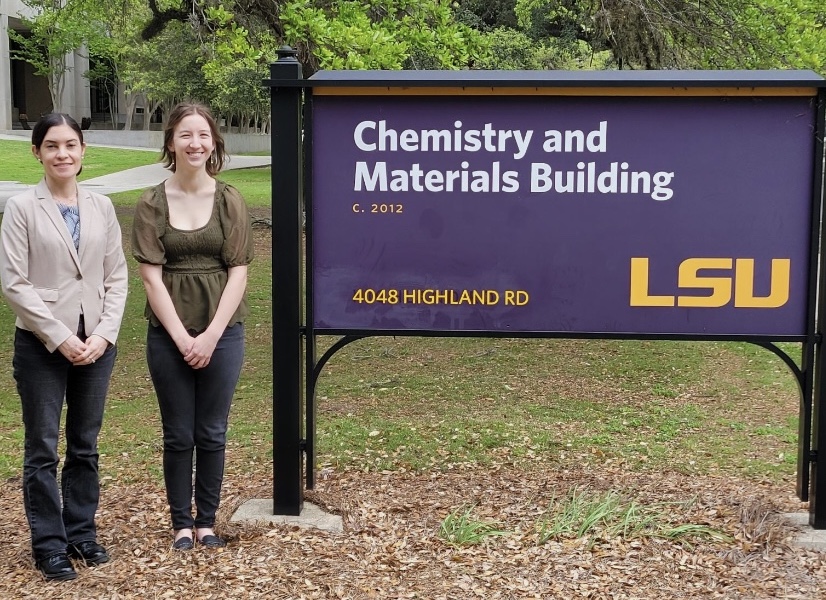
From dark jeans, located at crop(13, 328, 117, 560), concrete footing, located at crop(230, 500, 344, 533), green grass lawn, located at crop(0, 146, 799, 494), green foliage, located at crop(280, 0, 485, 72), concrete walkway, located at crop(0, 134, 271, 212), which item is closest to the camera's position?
dark jeans, located at crop(13, 328, 117, 560)

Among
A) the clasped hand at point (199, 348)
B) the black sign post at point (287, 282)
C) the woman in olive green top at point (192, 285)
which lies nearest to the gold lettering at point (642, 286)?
the black sign post at point (287, 282)

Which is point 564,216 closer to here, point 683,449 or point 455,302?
point 455,302

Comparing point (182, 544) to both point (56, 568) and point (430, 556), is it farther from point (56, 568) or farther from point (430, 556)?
point (430, 556)

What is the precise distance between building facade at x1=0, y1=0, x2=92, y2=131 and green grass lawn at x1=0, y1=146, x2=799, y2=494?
131 ft

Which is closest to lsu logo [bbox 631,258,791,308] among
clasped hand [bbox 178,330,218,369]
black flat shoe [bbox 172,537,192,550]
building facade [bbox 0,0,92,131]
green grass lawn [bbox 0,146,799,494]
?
green grass lawn [bbox 0,146,799,494]

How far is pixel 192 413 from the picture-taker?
3936 millimetres

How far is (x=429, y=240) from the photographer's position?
162 inches

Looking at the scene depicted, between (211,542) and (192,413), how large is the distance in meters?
0.55

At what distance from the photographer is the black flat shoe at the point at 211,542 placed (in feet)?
13.1

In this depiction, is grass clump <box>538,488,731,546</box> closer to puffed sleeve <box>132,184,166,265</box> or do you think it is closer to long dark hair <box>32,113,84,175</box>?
puffed sleeve <box>132,184,166,265</box>

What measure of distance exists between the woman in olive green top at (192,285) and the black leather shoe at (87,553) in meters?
0.29

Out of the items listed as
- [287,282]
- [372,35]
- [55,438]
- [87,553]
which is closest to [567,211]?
[287,282]

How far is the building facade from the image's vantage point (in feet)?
152

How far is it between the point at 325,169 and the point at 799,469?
249 centimetres
